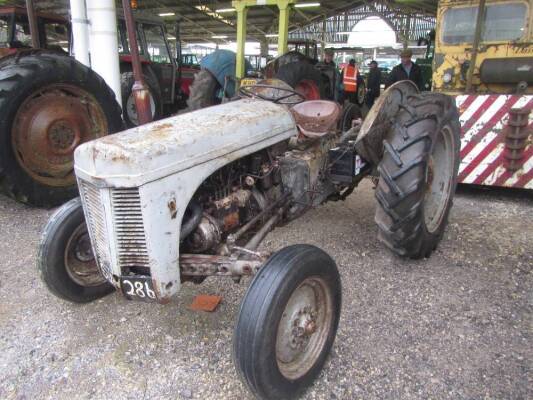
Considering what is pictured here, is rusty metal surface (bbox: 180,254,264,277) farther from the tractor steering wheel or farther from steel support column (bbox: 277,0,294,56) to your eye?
steel support column (bbox: 277,0,294,56)

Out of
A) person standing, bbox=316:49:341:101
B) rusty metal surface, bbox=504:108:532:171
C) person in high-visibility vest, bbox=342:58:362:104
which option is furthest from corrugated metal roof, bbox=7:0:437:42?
rusty metal surface, bbox=504:108:532:171

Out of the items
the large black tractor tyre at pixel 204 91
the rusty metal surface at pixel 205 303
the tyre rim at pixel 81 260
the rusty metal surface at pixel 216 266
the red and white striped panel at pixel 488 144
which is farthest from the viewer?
the large black tractor tyre at pixel 204 91

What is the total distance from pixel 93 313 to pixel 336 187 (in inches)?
74.1

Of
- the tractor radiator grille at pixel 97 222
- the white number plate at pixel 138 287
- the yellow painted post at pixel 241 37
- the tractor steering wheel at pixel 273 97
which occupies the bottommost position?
the white number plate at pixel 138 287

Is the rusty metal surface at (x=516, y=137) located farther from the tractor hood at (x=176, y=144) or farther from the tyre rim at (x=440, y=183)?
the tractor hood at (x=176, y=144)

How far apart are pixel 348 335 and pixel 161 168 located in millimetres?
1396

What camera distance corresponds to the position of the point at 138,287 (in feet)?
6.56

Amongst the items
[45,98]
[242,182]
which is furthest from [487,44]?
[45,98]

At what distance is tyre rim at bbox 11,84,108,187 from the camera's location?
13.8 feet

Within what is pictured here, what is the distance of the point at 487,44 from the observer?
5.38 meters

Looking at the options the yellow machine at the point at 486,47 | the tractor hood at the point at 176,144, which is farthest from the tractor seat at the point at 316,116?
the yellow machine at the point at 486,47

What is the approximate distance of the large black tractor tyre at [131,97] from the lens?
25.1ft

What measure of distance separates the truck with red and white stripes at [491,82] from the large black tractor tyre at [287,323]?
3280mm

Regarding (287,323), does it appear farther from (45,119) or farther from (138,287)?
(45,119)
